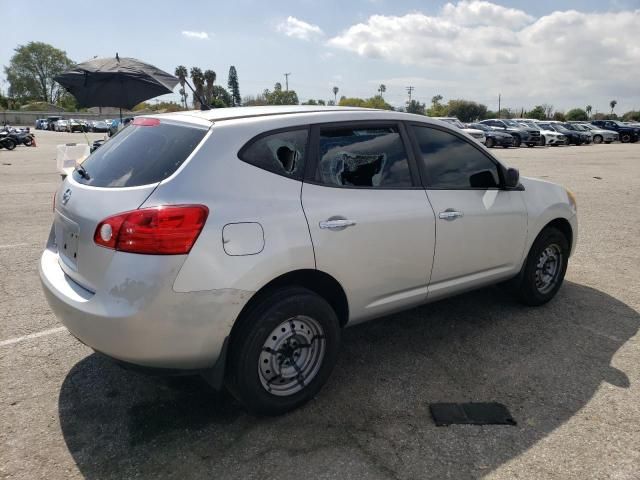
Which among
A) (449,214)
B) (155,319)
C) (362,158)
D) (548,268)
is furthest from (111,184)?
(548,268)

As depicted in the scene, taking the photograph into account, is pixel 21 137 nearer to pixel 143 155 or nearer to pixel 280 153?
pixel 143 155

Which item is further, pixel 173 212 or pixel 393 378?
pixel 393 378

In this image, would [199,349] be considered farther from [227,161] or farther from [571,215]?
[571,215]

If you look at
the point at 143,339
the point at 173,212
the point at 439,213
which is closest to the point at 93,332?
the point at 143,339

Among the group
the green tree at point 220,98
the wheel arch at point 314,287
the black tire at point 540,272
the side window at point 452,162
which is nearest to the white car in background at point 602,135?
the green tree at point 220,98

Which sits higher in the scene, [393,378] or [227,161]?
[227,161]

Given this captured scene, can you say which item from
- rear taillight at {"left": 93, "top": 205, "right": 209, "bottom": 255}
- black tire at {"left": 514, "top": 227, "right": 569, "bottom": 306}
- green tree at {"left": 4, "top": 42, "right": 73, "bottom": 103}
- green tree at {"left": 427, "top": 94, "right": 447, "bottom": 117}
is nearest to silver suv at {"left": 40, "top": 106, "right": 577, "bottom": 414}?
rear taillight at {"left": 93, "top": 205, "right": 209, "bottom": 255}

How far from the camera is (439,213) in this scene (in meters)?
3.41

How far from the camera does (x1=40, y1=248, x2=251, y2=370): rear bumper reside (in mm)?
2348

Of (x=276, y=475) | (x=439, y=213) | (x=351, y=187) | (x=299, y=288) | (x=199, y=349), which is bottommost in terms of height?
(x=276, y=475)

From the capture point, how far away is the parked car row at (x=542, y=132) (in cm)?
2997

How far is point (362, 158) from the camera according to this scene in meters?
3.18

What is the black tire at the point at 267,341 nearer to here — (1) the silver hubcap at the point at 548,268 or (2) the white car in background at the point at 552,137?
(1) the silver hubcap at the point at 548,268

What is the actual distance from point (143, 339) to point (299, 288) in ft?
2.85
